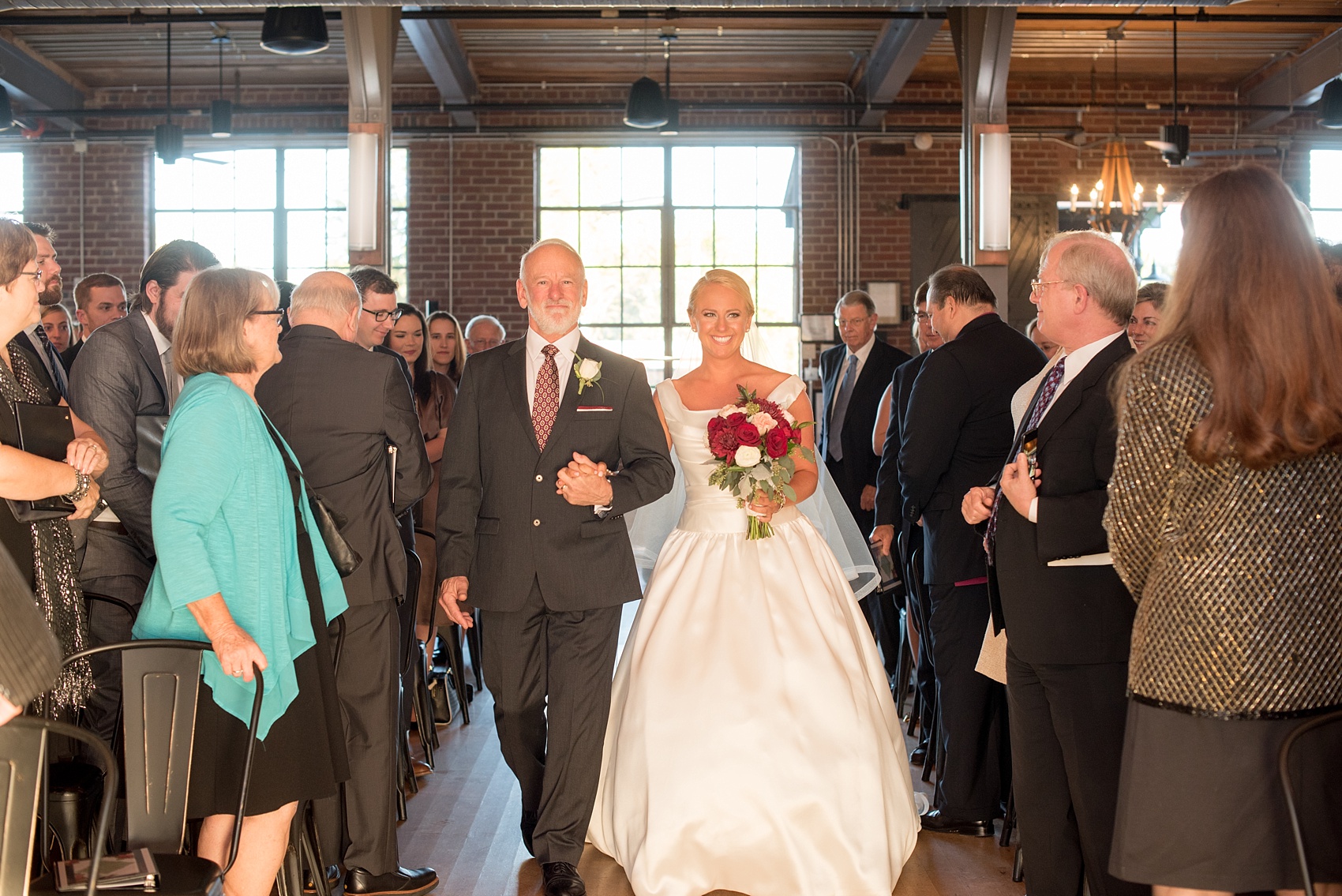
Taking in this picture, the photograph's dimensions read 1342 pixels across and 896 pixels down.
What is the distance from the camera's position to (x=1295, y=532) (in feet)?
7.01

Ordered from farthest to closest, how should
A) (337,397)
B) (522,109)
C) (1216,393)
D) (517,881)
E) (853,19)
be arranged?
(522,109) < (853,19) < (517,881) < (337,397) < (1216,393)

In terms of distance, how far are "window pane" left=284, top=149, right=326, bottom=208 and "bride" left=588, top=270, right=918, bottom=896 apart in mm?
9798

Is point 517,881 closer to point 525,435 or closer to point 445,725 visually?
point 525,435

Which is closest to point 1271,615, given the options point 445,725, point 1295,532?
point 1295,532

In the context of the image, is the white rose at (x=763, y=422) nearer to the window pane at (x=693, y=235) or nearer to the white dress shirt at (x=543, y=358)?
the white dress shirt at (x=543, y=358)

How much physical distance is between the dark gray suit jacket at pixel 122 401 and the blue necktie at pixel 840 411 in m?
4.01

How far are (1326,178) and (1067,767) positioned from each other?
483 inches

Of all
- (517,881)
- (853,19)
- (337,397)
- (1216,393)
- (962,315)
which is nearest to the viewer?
(1216,393)

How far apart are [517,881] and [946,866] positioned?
4.53ft

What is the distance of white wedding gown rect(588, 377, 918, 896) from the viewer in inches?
139

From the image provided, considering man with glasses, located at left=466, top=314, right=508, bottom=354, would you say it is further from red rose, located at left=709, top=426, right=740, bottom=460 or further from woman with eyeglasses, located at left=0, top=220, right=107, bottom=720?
woman with eyeglasses, located at left=0, top=220, right=107, bottom=720

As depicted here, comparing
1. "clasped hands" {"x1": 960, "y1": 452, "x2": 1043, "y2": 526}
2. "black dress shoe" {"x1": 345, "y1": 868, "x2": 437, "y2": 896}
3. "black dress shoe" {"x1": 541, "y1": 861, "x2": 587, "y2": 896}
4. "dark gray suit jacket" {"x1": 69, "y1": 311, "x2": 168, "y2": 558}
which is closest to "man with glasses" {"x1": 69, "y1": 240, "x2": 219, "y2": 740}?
"dark gray suit jacket" {"x1": 69, "y1": 311, "x2": 168, "y2": 558}

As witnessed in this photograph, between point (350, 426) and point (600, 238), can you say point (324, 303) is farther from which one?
point (600, 238)

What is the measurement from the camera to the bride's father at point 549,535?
3.62m
